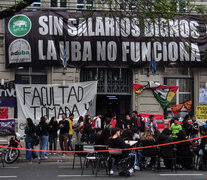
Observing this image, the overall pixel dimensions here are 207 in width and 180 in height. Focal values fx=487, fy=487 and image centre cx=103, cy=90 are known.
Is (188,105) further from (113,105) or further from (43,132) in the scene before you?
(43,132)

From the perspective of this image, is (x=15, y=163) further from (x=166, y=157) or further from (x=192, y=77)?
(x=192, y=77)

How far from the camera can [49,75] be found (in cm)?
2252

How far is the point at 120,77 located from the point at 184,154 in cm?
815

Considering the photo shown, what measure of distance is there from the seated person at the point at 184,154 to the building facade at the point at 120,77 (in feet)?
23.1

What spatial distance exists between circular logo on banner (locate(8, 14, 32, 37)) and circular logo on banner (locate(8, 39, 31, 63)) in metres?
0.36

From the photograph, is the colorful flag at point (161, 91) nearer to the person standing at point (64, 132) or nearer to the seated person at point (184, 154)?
the person standing at point (64, 132)

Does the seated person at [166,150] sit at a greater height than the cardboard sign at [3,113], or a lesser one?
lesser

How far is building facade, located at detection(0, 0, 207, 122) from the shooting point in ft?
73.5

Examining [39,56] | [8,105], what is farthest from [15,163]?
[39,56]

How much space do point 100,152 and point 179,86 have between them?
988 centimetres

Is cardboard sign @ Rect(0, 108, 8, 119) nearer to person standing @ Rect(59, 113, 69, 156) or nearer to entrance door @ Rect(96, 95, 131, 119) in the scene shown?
person standing @ Rect(59, 113, 69, 156)

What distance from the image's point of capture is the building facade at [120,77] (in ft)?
73.5

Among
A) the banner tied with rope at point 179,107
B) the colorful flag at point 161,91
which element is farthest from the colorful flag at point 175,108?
the colorful flag at point 161,91

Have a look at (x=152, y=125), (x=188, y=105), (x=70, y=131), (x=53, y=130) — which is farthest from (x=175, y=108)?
(x=53, y=130)
